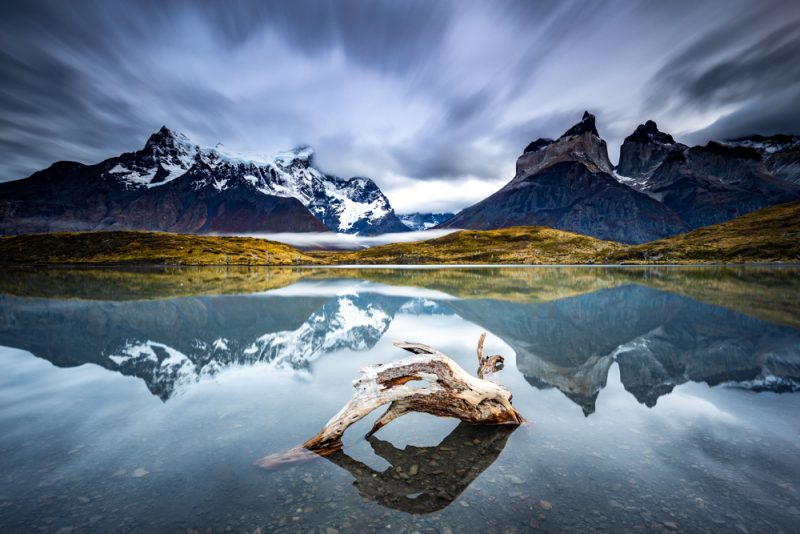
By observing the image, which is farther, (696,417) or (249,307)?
(249,307)

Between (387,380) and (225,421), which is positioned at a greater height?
(387,380)

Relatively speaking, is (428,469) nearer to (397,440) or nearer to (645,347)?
(397,440)

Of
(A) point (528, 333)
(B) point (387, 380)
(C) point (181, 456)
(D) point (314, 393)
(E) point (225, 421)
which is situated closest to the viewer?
(C) point (181, 456)

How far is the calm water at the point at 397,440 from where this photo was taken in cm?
845

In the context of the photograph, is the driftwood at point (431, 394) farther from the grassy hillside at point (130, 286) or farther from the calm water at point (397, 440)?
the grassy hillside at point (130, 286)

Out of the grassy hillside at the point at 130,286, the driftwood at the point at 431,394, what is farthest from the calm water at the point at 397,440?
the grassy hillside at the point at 130,286

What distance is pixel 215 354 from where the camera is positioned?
953 inches

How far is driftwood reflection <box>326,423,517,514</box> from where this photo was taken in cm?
916

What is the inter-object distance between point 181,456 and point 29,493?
3345 mm

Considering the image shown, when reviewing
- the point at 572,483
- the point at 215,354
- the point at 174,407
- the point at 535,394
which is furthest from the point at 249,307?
the point at 572,483

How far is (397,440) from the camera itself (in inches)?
484

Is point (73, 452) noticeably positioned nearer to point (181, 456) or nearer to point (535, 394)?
point (181, 456)

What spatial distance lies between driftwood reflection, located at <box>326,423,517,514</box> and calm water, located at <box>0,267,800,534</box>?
0.20ft

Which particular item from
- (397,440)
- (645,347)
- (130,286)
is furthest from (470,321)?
(130,286)
